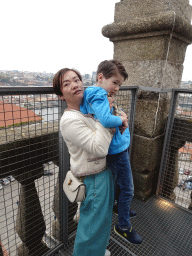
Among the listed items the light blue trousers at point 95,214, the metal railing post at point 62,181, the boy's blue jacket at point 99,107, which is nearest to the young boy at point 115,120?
the boy's blue jacket at point 99,107

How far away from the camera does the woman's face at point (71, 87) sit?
1.42 meters

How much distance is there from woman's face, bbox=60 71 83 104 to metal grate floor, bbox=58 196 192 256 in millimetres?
1815

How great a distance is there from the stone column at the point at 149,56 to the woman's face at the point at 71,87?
1.50 metres

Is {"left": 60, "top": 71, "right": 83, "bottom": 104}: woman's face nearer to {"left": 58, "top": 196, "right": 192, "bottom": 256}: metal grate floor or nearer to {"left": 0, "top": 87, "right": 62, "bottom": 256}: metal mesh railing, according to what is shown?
{"left": 0, "top": 87, "right": 62, "bottom": 256}: metal mesh railing

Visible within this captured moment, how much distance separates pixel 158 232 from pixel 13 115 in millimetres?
2307

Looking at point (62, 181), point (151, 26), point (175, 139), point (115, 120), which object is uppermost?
point (151, 26)

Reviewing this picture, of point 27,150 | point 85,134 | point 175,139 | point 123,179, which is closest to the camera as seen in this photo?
point 85,134

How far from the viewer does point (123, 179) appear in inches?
70.0

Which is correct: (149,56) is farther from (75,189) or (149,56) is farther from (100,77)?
(75,189)

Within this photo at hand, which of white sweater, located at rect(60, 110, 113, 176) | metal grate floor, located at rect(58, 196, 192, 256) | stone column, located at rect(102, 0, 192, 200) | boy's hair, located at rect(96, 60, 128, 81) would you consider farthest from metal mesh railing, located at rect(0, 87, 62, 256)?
stone column, located at rect(102, 0, 192, 200)

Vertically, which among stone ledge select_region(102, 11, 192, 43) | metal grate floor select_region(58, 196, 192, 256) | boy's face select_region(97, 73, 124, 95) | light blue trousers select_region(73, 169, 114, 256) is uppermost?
stone ledge select_region(102, 11, 192, 43)

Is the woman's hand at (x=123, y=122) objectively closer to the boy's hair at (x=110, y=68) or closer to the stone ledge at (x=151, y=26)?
the boy's hair at (x=110, y=68)

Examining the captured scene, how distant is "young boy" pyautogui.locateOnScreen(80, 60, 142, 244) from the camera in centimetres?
133

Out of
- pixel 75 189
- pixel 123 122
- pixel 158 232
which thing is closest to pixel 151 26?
pixel 123 122
